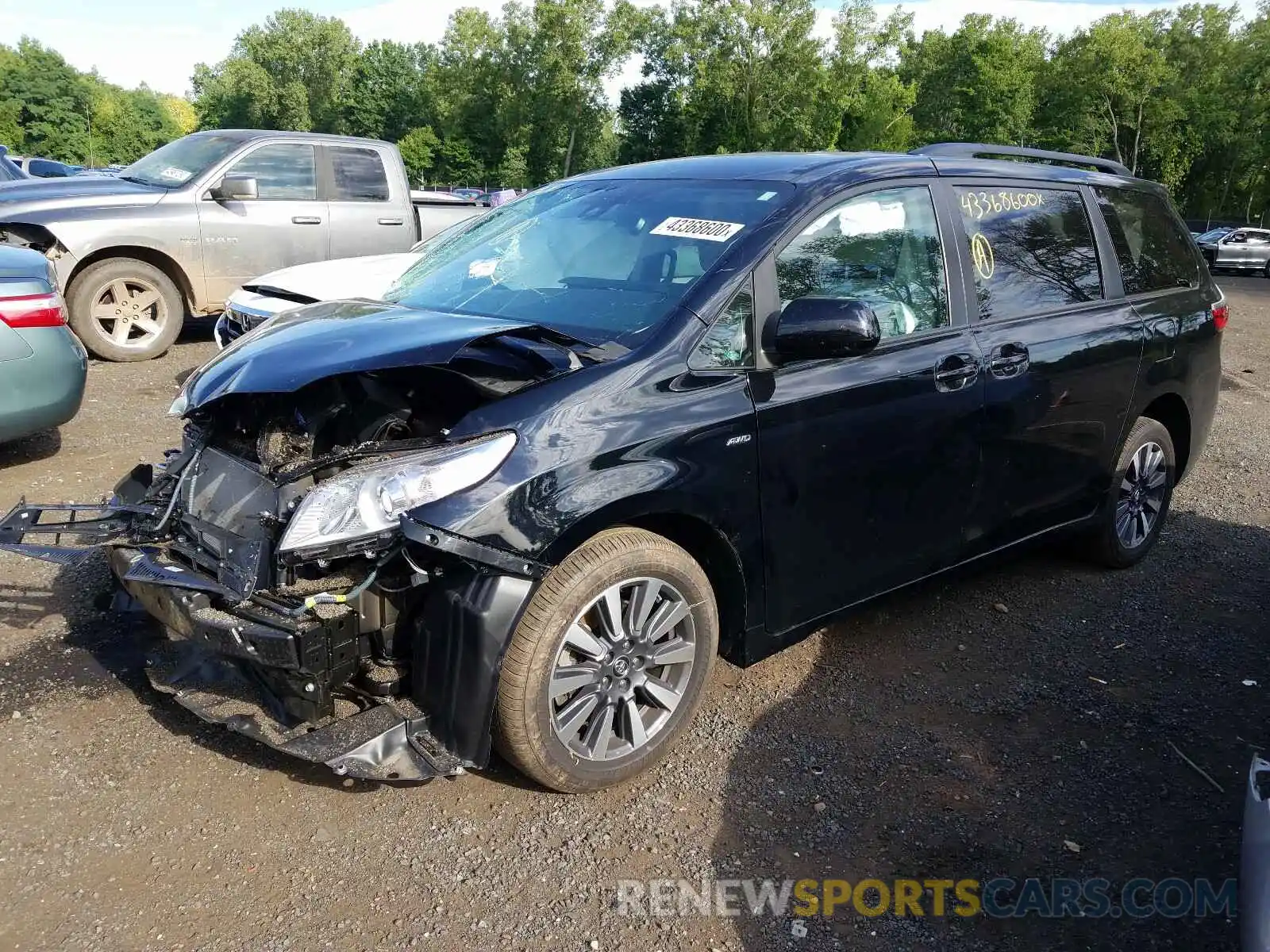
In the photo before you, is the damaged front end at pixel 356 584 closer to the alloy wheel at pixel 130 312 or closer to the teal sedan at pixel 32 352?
the teal sedan at pixel 32 352

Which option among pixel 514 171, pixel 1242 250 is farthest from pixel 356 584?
pixel 514 171

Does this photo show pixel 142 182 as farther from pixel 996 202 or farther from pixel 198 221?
pixel 996 202

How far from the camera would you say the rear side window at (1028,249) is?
3.92m

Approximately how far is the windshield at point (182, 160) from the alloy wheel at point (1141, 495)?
793 cm

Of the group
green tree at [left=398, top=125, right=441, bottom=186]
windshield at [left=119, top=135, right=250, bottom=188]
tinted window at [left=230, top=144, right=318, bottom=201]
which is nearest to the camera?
windshield at [left=119, top=135, right=250, bottom=188]

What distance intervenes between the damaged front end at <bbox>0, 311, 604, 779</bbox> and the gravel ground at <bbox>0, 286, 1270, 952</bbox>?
0.33 meters

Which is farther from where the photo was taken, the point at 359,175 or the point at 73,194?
the point at 359,175

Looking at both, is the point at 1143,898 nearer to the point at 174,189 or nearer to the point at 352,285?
the point at 352,285

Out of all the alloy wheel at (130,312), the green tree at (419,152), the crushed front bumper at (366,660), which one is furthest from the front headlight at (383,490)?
the green tree at (419,152)

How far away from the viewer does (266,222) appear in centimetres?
890

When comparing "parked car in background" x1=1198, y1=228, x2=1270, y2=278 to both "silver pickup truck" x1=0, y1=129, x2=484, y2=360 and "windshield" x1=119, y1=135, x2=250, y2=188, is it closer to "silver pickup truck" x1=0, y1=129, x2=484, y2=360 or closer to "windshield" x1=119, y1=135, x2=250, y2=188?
"silver pickup truck" x1=0, y1=129, x2=484, y2=360

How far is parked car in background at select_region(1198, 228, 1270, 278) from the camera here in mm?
30875

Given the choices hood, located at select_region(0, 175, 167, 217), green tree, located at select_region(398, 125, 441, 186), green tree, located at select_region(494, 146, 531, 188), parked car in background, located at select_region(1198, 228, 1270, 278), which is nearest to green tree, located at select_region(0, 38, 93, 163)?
green tree, located at select_region(398, 125, 441, 186)

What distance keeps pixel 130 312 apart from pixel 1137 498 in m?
7.99
